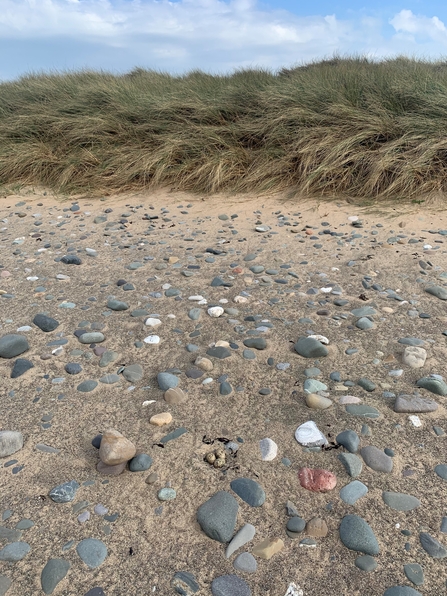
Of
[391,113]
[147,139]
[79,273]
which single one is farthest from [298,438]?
[147,139]

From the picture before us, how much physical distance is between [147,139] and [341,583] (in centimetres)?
588

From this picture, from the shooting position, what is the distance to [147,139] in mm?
6188

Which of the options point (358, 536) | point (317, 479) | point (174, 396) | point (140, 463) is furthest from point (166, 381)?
point (358, 536)

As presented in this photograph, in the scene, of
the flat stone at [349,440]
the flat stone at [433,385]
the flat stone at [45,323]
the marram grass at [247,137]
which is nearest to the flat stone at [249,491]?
the flat stone at [349,440]

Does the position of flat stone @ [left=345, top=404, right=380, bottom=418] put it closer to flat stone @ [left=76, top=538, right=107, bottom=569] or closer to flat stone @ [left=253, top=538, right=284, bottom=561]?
flat stone @ [left=253, top=538, right=284, bottom=561]

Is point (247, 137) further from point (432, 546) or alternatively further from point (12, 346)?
point (432, 546)

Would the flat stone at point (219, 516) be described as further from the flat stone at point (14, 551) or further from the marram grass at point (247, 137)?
the marram grass at point (247, 137)

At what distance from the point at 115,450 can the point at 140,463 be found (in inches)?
4.0

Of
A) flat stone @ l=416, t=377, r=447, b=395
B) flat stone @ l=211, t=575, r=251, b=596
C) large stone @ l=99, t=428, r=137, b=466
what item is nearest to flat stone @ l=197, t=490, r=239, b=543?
flat stone @ l=211, t=575, r=251, b=596

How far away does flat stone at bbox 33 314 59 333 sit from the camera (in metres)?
2.59

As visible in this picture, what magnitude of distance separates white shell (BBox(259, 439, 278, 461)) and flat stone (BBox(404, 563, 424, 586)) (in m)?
0.54

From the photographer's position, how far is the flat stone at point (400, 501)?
1479 mm

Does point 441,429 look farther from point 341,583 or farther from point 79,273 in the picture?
point 79,273

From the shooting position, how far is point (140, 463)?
1655 mm
